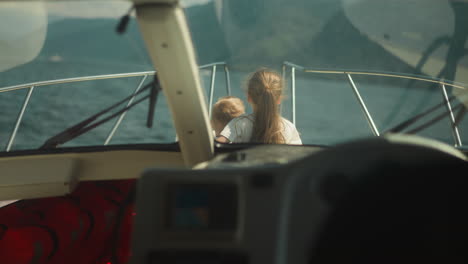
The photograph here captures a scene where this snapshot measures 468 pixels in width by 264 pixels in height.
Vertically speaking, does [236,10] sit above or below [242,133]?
above

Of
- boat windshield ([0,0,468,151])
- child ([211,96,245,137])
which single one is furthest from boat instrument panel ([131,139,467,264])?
child ([211,96,245,137])

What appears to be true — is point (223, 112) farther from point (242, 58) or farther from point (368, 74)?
point (368, 74)

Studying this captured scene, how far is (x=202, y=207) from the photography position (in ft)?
2.63

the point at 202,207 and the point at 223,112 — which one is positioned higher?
the point at 223,112

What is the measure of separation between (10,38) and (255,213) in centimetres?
120

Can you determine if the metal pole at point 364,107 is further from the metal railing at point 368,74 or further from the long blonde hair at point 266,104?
the long blonde hair at point 266,104

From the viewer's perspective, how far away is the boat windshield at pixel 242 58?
150cm

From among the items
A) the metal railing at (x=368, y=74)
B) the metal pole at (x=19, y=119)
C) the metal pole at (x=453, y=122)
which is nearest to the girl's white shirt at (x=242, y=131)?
the metal railing at (x=368, y=74)

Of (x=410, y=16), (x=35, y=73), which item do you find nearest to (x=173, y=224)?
(x=35, y=73)

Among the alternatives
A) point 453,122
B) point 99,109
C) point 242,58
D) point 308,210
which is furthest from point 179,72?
point 453,122

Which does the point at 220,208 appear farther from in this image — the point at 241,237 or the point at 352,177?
the point at 352,177

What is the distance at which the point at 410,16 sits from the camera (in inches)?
82.3

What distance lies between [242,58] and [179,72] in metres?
0.91

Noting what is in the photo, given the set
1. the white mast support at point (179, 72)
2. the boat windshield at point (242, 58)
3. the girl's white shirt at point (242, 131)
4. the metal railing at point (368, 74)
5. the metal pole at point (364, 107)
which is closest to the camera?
the white mast support at point (179, 72)
